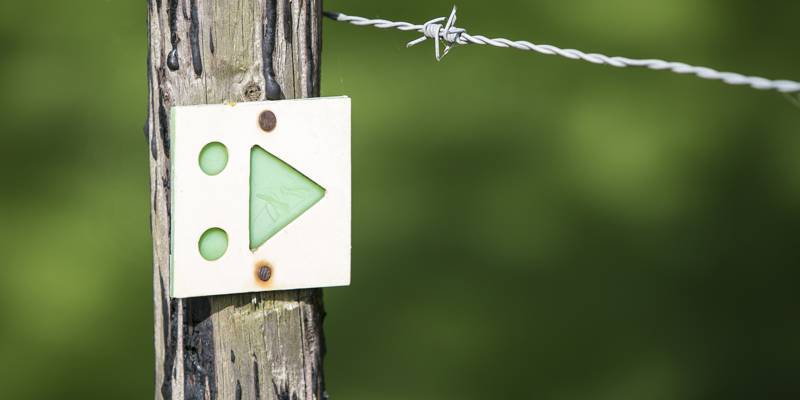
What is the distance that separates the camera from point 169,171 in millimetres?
841

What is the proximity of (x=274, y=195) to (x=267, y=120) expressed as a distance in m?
0.10

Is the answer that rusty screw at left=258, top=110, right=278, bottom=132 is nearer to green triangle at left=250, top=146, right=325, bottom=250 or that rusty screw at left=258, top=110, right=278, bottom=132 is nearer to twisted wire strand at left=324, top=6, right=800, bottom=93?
green triangle at left=250, top=146, right=325, bottom=250

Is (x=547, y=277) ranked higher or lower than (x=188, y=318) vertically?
lower

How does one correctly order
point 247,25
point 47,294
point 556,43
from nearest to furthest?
1. point 247,25
2. point 47,294
3. point 556,43

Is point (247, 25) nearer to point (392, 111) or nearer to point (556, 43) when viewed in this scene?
point (392, 111)

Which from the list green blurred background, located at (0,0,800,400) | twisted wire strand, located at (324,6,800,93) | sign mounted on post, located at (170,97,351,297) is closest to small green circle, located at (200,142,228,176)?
sign mounted on post, located at (170,97,351,297)

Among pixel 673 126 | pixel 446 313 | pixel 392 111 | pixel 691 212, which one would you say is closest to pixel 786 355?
pixel 691 212

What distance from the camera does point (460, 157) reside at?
7.00 ft

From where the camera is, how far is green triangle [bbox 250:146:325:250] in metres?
0.81

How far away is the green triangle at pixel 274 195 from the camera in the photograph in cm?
81

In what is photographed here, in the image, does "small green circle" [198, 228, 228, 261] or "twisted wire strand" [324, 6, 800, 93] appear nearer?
"twisted wire strand" [324, 6, 800, 93]

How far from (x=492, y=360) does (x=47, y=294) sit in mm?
1552

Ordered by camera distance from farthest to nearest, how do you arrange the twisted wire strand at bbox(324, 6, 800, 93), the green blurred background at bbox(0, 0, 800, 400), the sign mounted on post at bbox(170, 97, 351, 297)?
1. the green blurred background at bbox(0, 0, 800, 400)
2. the sign mounted on post at bbox(170, 97, 351, 297)
3. the twisted wire strand at bbox(324, 6, 800, 93)

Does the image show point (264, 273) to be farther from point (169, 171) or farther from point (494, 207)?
point (494, 207)
